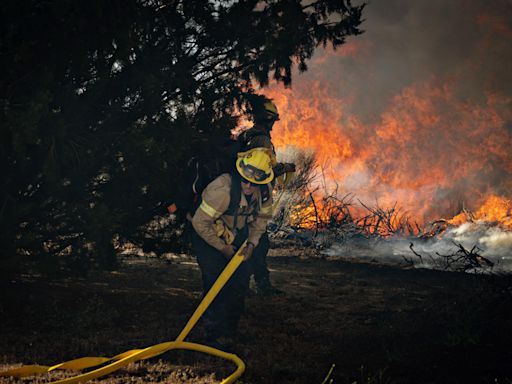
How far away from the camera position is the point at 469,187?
1559 cm

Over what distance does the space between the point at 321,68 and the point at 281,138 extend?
366cm

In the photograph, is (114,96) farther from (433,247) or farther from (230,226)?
(433,247)

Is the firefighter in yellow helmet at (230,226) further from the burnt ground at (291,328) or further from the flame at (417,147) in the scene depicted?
the flame at (417,147)

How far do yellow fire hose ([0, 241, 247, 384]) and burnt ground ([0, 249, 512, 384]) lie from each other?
7 centimetres

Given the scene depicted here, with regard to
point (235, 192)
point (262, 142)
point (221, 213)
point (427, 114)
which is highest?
point (427, 114)

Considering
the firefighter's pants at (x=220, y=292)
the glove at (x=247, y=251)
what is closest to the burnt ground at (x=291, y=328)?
the firefighter's pants at (x=220, y=292)

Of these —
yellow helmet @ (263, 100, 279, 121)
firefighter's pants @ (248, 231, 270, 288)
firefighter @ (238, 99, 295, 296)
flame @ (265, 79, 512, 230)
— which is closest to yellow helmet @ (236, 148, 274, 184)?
firefighter @ (238, 99, 295, 296)

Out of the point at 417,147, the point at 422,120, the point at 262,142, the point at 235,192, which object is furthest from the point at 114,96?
the point at 422,120

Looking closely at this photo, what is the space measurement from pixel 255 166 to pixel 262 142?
6.14 ft

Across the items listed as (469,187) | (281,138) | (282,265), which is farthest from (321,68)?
(282,265)

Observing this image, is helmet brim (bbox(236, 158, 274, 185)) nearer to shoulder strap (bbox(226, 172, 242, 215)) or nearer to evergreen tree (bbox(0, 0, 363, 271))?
shoulder strap (bbox(226, 172, 242, 215))

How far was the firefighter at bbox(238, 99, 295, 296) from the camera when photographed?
6.03m

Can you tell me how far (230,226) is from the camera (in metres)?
4.61

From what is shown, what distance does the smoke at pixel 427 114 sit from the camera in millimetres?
15789
